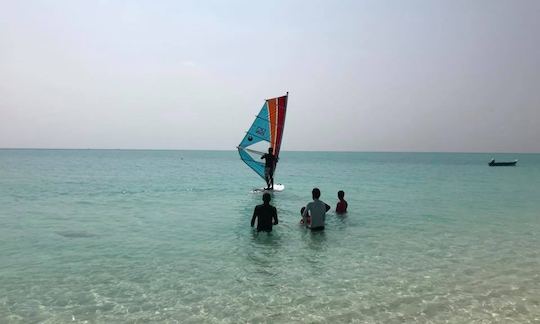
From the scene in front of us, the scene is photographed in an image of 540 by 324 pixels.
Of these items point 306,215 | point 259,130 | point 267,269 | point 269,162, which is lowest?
point 267,269

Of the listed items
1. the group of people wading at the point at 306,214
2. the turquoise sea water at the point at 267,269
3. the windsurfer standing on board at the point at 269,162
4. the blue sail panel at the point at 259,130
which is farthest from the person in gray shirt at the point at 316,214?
the blue sail panel at the point at 259,130

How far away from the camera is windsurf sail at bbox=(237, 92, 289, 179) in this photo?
84.0ft

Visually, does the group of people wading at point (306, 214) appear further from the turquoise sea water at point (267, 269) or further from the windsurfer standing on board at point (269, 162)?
the windsurfer standing on board at point (269, 162)

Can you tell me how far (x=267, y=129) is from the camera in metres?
25.9

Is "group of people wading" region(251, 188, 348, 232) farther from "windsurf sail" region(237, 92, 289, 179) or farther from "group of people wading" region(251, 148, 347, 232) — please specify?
"windsurf sail" region(237, 92, 289, 179)

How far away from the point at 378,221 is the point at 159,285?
34.9 feet

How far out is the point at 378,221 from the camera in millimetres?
16719

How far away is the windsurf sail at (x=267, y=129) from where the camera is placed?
2561 centimetres

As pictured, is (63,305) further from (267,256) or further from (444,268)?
(444,268)

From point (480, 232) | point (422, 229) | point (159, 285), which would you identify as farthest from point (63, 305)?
point (480, 232)

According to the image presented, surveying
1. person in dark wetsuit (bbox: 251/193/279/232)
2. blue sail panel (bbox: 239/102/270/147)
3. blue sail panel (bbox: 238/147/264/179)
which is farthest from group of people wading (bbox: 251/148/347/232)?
blue sail panel (bbox: 238/147/264/179)

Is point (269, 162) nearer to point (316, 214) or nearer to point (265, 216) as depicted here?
point (316, 214)

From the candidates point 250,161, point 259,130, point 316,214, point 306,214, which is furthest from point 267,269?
point 250,161

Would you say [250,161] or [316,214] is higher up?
[250,161]
